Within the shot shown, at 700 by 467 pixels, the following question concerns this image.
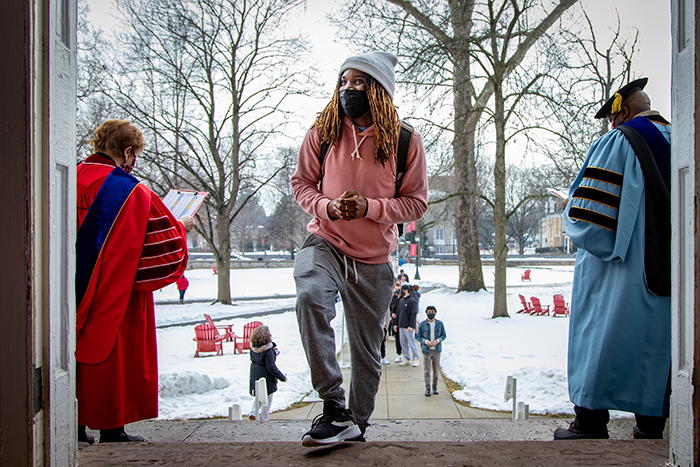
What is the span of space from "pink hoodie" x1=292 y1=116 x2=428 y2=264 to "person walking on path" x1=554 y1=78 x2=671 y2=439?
901 millimetres

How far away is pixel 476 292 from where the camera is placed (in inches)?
908

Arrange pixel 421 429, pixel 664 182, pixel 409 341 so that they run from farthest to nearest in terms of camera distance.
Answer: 1. pixel 409 341
2. pixel 421 429
3. pixel 664 182

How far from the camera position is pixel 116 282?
8.84 ft

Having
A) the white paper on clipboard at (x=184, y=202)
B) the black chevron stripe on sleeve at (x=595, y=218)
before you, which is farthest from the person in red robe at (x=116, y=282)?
the black chevron stripe on sleeve at (x=595, y=218)

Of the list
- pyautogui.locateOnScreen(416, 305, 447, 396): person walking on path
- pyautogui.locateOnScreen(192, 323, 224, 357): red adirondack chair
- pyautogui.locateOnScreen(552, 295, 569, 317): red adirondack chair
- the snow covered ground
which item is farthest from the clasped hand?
pyautogui.locateOnScreen(552, 295, 569, 317): red adirondack chair

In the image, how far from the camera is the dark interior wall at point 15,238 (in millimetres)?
1638

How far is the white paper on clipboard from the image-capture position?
329cm

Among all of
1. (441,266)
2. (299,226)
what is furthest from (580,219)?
(299,226)

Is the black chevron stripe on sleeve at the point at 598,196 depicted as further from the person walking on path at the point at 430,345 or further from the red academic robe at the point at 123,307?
the person walking on path at the point at 430,345

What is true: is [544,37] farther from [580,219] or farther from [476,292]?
[580,219]

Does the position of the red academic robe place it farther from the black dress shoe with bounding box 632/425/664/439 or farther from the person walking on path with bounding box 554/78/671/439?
the black dress shoe with bounding box 632/425/664/439

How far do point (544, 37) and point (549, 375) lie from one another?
11.1 metres

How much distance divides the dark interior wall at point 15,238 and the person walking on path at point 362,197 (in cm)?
120

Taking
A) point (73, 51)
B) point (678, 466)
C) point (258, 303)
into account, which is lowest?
point (258, 303)
